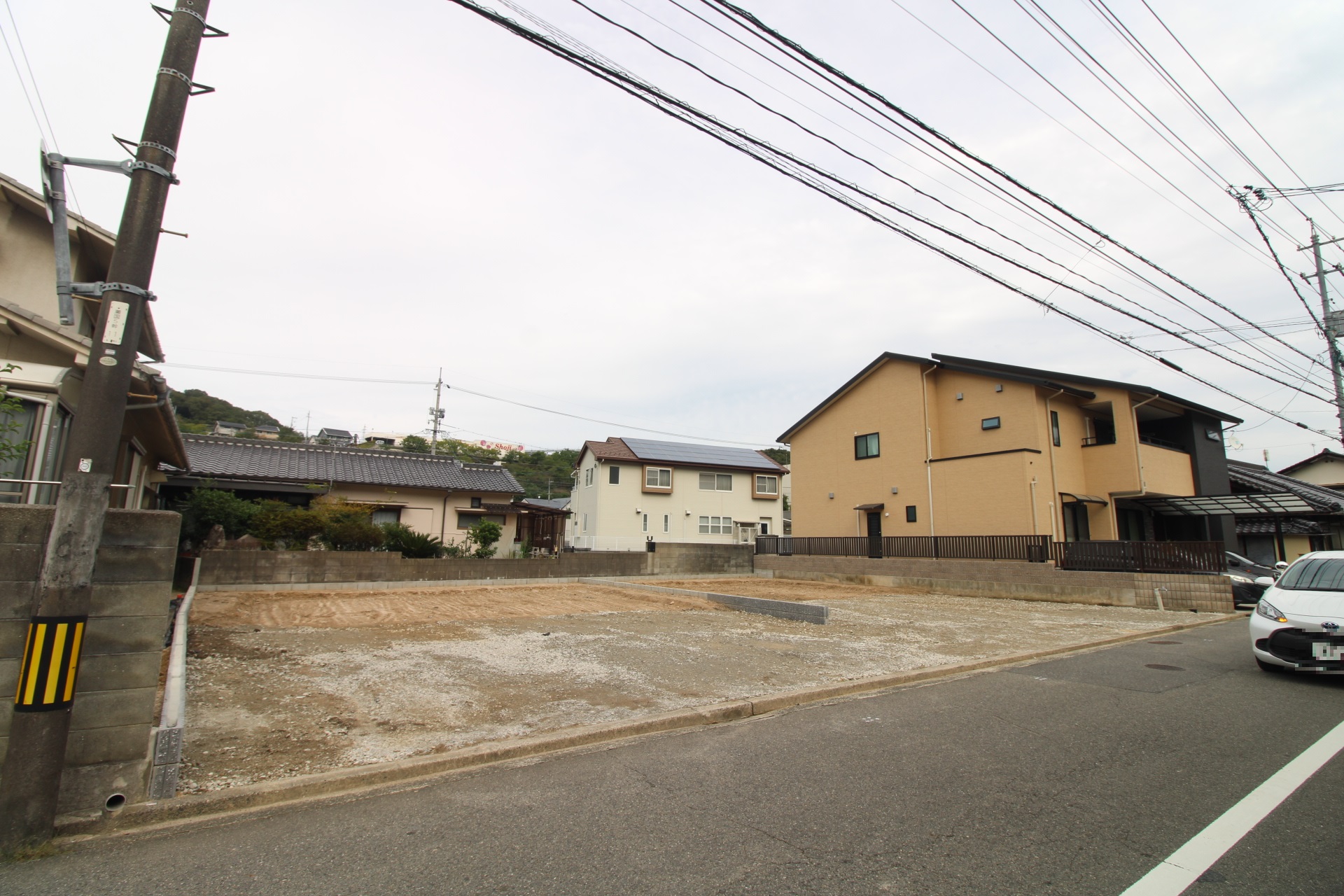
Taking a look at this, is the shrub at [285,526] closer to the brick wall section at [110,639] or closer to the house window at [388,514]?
the house window at [388,514]

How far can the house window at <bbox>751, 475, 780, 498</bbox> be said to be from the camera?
111ft

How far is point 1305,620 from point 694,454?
2740cm

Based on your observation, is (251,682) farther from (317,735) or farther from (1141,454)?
(1141,454)

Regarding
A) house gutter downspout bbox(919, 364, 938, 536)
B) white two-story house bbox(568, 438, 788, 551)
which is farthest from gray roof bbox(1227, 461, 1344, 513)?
Answer: white two-story house bbox(568, 438, 788, 551)

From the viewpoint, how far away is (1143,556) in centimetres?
1502

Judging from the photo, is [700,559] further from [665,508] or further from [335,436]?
[335,436]

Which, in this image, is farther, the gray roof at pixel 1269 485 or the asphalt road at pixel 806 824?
the gray roof at pixel 1269 485

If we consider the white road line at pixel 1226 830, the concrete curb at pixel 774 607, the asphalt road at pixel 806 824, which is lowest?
the asphalt road at pixel 806 824

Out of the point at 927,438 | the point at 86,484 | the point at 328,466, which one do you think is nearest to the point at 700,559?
the point at 927,438

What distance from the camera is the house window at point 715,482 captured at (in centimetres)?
3247

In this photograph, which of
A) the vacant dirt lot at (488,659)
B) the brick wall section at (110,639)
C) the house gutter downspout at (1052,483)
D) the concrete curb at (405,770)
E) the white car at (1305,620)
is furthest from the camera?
the house gutter downspout at (1052,483)

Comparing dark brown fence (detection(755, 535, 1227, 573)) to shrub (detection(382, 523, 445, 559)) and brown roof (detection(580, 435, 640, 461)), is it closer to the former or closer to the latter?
brown roof (detection(580, 435, 640, 461))

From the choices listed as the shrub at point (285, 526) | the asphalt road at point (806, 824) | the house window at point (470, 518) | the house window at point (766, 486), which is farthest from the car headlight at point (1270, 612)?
the house window at point (766, 486)

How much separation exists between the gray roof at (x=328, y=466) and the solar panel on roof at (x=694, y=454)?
8.90m
